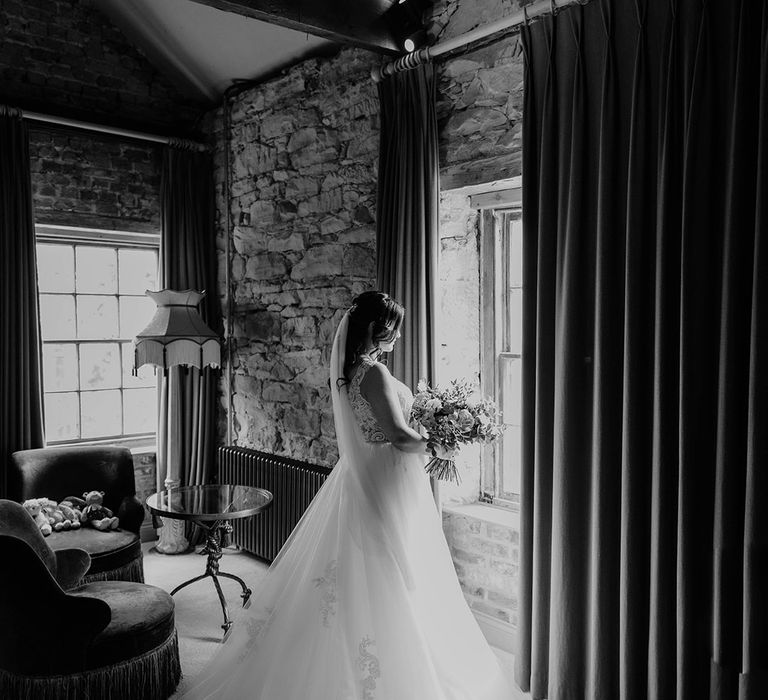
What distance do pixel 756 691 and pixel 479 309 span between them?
2286 mm

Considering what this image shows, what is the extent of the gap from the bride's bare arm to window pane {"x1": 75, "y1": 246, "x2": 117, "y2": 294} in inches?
131

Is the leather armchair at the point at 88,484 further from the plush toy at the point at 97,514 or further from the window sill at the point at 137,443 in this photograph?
the window sill at the point at 137,443

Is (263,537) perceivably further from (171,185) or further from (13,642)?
(171,185)

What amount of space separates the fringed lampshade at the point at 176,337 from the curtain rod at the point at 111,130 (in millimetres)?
1350

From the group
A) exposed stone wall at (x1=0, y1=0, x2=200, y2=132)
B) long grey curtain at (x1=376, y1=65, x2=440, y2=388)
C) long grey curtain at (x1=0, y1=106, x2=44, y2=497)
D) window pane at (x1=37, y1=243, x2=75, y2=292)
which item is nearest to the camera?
long grey curtain at (x1=376, y1=65, x2=440, y2=388)

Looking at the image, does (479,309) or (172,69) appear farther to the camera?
(172,69)

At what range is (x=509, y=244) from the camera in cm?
405

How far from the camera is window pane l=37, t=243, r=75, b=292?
5.43m

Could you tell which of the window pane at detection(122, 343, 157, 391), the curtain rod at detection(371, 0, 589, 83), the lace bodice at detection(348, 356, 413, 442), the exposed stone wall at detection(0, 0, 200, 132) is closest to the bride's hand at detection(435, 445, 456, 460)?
the lace bodice at detection(348, 356, 413, 442)

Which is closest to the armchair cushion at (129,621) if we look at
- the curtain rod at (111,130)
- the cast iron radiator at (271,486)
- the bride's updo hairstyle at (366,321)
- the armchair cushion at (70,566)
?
the armchair cushion at (70,566)

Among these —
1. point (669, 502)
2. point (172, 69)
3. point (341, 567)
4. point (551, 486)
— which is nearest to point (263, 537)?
point (341, 567)

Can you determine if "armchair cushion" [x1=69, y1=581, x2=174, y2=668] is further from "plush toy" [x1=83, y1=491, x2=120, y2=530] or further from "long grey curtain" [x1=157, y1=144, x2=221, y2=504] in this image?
"long grey curtain" [x1=157, y1=144, x2=221, y2=504]

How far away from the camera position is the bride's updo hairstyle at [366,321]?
327 centimetres

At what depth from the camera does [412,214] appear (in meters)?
3.96
